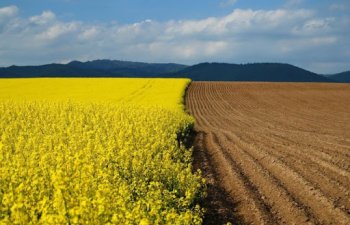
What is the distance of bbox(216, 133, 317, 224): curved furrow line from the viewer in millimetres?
10430

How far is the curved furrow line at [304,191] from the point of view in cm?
1047

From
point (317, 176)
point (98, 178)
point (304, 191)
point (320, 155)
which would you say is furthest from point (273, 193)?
point (98, 178)

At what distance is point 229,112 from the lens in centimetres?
3738

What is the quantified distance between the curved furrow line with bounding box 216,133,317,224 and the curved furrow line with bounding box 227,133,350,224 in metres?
0.18

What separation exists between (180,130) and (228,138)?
2609mm

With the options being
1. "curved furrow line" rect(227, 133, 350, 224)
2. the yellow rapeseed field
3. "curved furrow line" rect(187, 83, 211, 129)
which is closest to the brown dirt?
"curved furrow line" rect(227, 133, 350, 224)

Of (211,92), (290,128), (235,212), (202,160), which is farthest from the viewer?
(211,92)

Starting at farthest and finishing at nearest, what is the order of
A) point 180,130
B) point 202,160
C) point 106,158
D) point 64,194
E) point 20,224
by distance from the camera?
point 180,130
point 202,160
point 106,158
point 64,194
point 20,224

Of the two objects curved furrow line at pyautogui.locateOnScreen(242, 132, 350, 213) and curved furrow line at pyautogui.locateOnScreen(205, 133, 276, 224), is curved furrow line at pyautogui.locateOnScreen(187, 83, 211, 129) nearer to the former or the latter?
curved furrow line at pyautogui.locateOnScreen(242, 132, 350, 213)

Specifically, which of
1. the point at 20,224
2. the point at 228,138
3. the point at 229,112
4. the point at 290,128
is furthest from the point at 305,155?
the point at 229,112

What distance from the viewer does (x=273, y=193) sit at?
39.3 feet

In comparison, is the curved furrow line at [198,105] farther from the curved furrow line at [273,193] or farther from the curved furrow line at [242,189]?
the curved furrow line at [273,193]

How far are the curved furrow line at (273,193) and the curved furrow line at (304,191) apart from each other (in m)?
0.18

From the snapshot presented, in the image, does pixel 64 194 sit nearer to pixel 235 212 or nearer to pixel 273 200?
pixel 235 212
